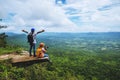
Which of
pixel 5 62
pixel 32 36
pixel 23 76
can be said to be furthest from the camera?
pixel 23 76

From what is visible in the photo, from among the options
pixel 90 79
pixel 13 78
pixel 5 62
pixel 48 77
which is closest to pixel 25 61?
pixel 5 62

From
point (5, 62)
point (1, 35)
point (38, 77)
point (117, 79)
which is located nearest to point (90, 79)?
point (117, 79)

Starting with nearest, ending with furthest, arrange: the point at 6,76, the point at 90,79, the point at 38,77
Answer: the point at 6,76 < the point at 38,77 < the point at 90,79

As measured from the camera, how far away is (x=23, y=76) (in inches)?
1161

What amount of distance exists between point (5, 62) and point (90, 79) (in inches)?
3061

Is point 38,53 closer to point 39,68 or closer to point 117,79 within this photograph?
point 39,68

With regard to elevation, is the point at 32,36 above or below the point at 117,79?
above

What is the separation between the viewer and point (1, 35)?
189 ft

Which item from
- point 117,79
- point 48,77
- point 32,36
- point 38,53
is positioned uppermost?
point 32,36

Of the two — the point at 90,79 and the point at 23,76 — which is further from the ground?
the point at 23,76

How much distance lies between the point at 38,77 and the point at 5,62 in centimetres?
1697

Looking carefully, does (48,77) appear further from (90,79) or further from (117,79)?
(117,79)

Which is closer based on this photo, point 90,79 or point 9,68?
point 9,68

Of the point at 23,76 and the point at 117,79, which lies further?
the point at 117,79
